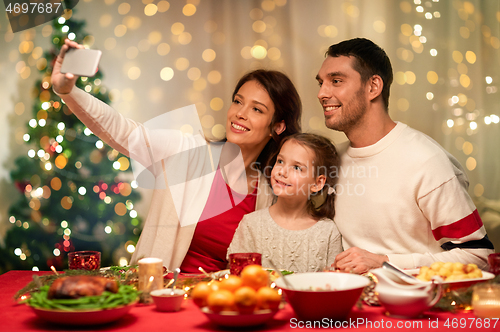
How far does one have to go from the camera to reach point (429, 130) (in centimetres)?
312

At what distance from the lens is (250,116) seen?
2295 mm

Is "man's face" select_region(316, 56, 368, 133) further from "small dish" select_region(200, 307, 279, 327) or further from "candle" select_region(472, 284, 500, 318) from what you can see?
"small dish" select_region(200, 307, 279, 327)

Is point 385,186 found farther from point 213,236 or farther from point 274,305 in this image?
point 274,305

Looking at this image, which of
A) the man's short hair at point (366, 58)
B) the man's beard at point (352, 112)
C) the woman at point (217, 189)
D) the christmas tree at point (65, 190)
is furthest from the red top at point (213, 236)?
the christmas tree at point (65, 190)

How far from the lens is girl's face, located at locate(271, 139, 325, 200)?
2.03 metres

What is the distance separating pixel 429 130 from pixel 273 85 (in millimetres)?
1425

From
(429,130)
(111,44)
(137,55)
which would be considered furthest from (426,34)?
(111,44)

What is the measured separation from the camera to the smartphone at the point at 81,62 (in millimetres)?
1367

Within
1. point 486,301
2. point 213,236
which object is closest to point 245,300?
point 486,301

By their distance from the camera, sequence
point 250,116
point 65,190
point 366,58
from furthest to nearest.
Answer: point 65,190
point 250,116
point 366,58

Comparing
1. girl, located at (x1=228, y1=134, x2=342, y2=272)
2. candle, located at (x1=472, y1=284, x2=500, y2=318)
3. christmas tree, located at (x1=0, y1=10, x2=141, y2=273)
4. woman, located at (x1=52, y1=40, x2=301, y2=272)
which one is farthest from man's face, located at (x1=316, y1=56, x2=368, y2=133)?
christmas tree, located at (x1=0, y1=10, x2=141, y2=273)

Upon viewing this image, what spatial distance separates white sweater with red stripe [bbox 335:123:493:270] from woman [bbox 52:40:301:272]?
0.50 meters

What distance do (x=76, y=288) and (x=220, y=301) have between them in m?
0.39

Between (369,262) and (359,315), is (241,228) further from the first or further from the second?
(359,315)
